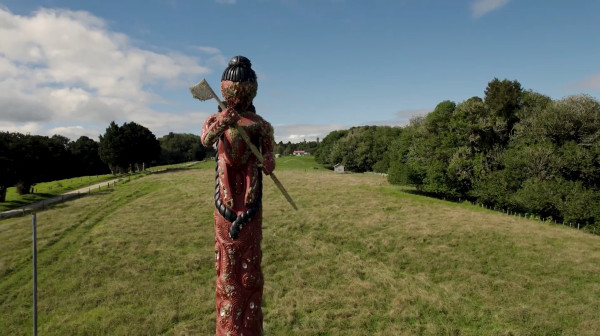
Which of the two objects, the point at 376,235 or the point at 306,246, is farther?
the point at 376,235

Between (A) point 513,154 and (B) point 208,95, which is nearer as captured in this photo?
(B) point 208,95

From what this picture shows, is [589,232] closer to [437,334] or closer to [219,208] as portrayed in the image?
[437,334]

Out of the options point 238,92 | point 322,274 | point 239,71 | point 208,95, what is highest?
point 239,71

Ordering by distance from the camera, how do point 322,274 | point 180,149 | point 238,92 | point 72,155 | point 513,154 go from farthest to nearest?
1. point 180,149
2. point 72,155
3. point 513,154
4. point 322,274
5. point 238,92

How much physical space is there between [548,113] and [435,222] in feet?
72.2

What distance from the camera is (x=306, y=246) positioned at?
2705cm

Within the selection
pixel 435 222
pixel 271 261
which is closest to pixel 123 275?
pixel 271 261

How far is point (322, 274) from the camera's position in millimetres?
21703

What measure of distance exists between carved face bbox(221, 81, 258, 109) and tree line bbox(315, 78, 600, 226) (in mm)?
40557

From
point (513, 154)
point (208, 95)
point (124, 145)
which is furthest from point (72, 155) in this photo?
point (208, 95)

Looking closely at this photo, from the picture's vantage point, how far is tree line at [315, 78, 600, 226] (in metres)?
39.0

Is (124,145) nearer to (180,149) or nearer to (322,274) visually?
(180,149)

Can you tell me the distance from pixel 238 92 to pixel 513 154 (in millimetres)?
47279

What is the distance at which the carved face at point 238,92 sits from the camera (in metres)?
8.40
